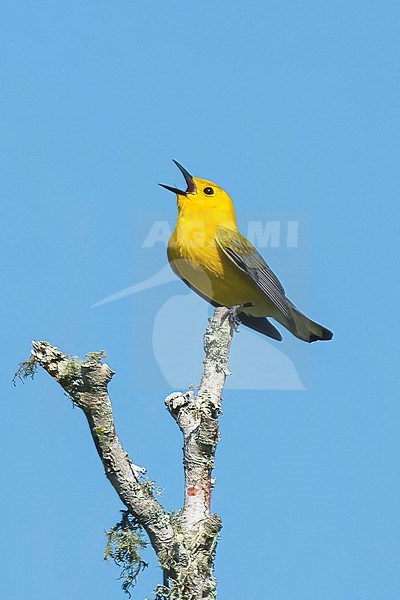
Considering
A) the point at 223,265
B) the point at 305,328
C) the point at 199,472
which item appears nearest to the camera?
the point at 199,472

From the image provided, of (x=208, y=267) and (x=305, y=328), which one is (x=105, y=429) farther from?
Result: (x=305, y=328)

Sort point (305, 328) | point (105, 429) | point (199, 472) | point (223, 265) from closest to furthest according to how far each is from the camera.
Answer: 1. point (105, 429)
2. point (199, 472)
3. point (223, 265)
4. point (305, 328)

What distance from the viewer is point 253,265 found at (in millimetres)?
8148

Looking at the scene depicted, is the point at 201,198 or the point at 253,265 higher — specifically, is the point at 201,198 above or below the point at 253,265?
above

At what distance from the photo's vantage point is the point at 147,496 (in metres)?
5.36

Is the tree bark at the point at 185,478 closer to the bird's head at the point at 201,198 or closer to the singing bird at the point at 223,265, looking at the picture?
the singing bird at the point at 223,265

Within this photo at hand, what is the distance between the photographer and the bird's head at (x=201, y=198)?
852 centimetres

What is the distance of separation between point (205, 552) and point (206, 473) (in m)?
0.41

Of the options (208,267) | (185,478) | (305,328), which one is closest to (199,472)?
(185,478)

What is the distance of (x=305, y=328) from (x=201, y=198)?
1380mm

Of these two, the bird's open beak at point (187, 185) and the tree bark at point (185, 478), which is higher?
the bird's open beak at point (187, 185)

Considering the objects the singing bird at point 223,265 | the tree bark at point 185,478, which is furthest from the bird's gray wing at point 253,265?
the tree bark at point 185,478

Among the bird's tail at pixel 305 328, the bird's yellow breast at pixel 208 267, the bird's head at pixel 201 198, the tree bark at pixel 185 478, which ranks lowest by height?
the tree bark at pixel 185 478

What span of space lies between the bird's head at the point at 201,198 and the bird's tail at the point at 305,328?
3.37ft
